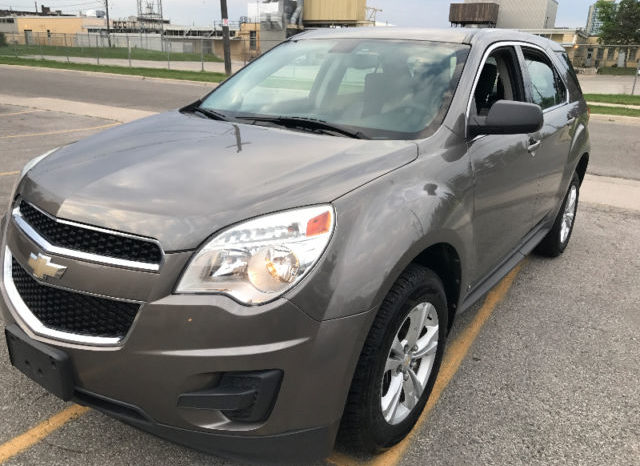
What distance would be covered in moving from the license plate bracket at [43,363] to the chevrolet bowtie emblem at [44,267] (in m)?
0.24

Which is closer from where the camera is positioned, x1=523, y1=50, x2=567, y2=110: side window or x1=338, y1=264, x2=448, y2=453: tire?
x1=338, y1=264, x2=448, y2=453: tire

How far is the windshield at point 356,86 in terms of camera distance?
2793 mm

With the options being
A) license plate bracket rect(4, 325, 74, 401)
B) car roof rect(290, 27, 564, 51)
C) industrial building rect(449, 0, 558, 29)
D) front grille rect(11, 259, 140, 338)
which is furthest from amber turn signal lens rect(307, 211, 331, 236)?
industrial building rect(449, 0, 558, 29)

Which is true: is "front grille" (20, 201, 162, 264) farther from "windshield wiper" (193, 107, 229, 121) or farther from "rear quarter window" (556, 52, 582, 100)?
"rear quarter window" (556, 52, 582, 100)

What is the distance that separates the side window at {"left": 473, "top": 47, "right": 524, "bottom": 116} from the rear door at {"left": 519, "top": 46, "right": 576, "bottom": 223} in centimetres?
15

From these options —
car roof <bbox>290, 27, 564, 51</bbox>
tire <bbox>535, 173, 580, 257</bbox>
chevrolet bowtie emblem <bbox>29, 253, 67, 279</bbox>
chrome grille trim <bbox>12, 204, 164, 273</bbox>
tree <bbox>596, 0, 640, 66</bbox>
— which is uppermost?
tree <bbox>596, 0, 640, 66</bbox>

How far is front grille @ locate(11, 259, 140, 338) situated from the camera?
6.00 ft

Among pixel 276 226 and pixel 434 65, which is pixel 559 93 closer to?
pixel 434 65

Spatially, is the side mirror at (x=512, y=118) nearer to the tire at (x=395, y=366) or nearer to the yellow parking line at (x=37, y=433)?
→ the tire at (x=395, y=366)

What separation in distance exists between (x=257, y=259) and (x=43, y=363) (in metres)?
0.85

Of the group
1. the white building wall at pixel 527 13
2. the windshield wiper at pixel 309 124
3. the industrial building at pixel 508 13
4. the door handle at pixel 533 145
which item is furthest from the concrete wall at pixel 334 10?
the windshield wiper at pixel 309 124

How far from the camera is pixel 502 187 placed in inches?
119

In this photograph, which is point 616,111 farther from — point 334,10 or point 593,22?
point 593,22

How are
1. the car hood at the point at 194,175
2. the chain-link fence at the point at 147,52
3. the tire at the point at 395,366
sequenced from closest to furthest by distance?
the car hood at the point at 194,175 < the tire at the point at 395,366 < the chain-link fence at the point at 147,52
